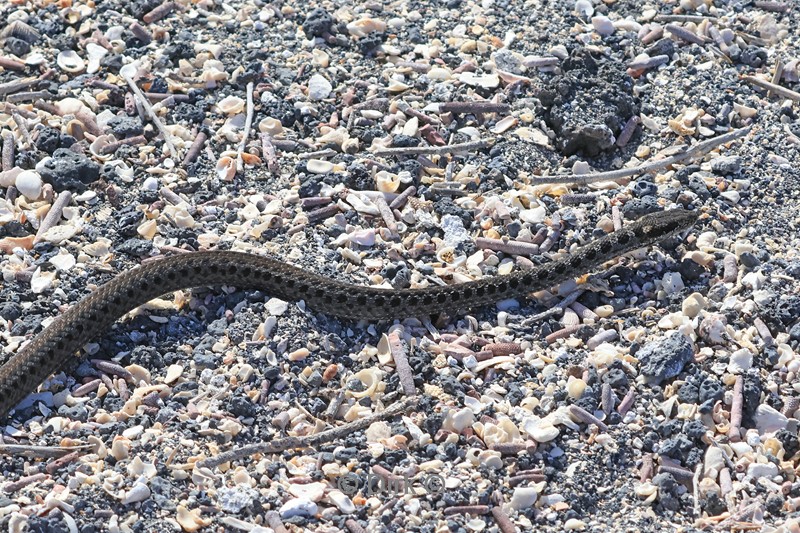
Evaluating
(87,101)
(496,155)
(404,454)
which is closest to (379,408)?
(404,454)

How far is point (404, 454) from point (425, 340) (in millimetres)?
1281

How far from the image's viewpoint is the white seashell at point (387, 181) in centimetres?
1038

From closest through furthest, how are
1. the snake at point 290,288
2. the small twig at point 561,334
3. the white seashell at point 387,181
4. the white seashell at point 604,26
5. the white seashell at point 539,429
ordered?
the white seashell at point 539,429 < the snake at point 290,288 < the small twig at point 561,334 < the white seashell at point 387,181 < the white seashell at point 604,26

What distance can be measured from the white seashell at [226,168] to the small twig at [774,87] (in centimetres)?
526

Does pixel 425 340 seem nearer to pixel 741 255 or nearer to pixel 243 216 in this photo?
pixel 243 216

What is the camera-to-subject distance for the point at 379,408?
343 inches

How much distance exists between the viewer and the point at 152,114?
11.0m

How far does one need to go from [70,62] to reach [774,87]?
718cm

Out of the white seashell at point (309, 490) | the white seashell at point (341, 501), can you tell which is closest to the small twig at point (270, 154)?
the white seashell at point (309, 490)

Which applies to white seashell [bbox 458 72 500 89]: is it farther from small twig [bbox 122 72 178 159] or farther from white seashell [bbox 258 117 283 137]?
small twig [bbox 122 72 178 159]

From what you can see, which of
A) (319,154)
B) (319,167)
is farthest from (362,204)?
(319,154)

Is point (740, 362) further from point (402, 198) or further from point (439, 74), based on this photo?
point (439, 74)

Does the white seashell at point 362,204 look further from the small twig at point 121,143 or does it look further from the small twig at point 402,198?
the small twig at point 121,143

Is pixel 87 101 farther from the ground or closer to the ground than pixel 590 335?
farther from the ground
